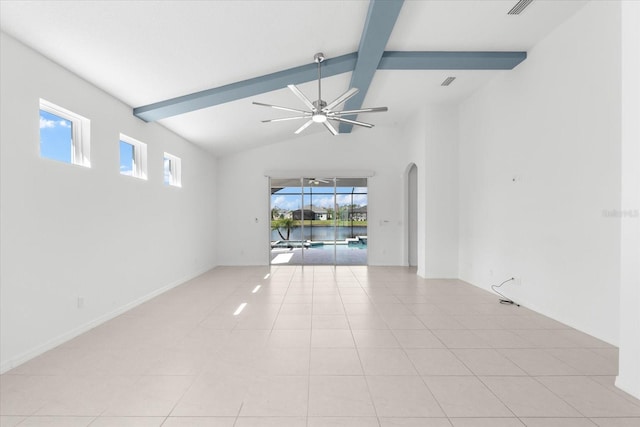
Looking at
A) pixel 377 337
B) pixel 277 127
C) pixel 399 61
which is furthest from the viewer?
pixel 277 127

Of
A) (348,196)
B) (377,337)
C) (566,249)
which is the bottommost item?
(377,337)

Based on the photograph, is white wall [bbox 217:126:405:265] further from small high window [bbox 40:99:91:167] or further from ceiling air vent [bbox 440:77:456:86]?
small high window [bbox 40:99:91:167]

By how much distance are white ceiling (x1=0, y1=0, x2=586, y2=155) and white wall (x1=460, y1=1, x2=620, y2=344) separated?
0.44 m

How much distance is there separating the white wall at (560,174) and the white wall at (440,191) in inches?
34.8

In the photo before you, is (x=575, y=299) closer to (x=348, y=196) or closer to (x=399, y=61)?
(x=399, y=61)

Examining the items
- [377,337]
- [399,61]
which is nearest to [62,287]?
[377,337]

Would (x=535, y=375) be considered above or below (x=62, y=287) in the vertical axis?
below

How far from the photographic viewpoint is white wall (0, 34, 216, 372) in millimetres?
2689

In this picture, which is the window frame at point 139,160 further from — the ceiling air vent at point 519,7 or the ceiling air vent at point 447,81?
the ceiling air vent at point 519,7

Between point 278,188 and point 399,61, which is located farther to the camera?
point 278,188

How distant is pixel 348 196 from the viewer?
8.62 meters

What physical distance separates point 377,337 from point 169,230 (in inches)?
166

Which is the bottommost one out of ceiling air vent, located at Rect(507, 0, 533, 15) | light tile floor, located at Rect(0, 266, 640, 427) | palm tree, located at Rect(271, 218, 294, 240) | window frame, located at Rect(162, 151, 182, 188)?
light tile floor, located at Rect(0, 266, 640, 427)

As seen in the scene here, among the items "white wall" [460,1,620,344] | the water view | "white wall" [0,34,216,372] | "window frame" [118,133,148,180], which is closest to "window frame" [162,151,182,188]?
"white wall" [0,34,216,372]
